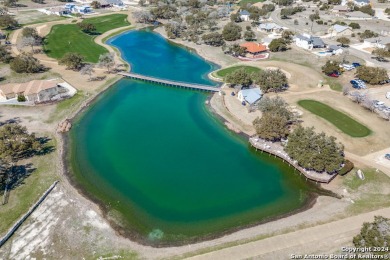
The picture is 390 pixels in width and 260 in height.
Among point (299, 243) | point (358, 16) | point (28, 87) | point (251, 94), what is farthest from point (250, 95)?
point (358, 16)

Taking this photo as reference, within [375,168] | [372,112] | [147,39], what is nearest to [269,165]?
[375,168]

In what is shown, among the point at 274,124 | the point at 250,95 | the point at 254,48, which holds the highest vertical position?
the point at 254,48

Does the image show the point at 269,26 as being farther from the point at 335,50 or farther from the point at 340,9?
the point at 340,9

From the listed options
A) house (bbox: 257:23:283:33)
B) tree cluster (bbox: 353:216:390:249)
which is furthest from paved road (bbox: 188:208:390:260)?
house (bbox: 257:23:283:33)

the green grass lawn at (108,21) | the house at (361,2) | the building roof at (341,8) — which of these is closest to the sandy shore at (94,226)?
the green grass lawn at (108,21)

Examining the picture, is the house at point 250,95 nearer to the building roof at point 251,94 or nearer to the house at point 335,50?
the building roof at point 251,94

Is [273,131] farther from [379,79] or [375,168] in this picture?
[379,79]

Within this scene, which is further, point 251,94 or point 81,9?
point 81,9
